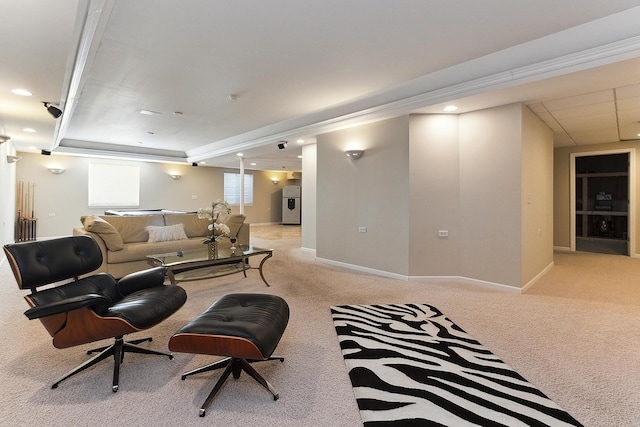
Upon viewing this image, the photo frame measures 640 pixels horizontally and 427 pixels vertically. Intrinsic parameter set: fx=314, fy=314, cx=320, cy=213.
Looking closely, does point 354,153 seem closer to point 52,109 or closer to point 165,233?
point 165,233

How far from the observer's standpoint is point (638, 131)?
5527 mm

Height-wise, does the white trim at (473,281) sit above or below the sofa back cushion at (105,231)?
below

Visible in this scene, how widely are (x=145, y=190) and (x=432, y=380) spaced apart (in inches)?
413

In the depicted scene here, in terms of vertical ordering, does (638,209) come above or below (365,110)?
below

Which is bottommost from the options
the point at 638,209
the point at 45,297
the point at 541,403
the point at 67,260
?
the point at 541,403

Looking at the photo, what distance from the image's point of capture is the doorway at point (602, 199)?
791 centimetres

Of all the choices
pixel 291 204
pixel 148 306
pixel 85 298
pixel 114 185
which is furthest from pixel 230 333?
pixel 291 204

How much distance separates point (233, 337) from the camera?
1.74 m

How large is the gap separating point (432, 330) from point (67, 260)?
3.08 m

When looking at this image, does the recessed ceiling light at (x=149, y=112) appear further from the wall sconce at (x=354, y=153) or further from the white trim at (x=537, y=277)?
the white trim at (x=537, y=277)

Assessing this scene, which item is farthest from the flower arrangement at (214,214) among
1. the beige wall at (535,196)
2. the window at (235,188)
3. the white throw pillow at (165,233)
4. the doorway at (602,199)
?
the doorway at (602,199)

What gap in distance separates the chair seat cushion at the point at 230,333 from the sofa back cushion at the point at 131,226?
3.66 meters

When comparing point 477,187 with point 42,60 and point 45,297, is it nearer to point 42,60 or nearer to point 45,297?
point 45,297

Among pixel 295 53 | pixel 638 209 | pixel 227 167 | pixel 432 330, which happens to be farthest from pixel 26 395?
pixel 227 167
